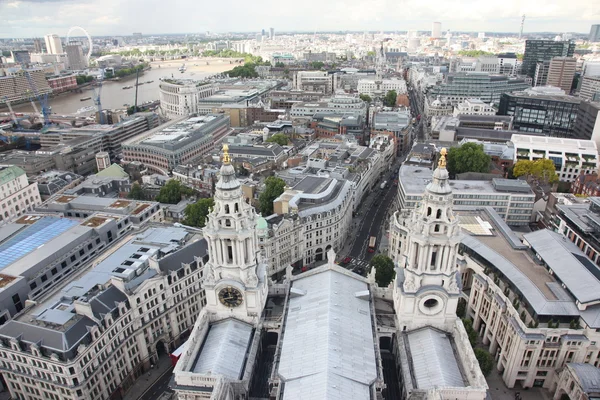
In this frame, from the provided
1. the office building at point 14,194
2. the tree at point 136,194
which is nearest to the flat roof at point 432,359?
the tree at point 136,194

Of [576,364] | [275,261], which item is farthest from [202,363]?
[576,364]

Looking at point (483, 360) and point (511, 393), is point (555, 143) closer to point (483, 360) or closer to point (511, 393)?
point (511, 393)

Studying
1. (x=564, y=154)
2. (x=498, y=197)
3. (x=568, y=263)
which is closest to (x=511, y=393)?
(x=568, y=263)

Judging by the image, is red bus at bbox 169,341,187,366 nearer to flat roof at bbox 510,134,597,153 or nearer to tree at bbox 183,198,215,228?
tree at bbox 183,198,215,228

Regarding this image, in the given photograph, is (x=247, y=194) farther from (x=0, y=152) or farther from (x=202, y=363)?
(x=0, y=152)

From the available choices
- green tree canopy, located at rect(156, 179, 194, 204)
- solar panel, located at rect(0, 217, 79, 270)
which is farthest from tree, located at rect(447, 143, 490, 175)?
solar panel, located at rect(0, 217, 79, 270)

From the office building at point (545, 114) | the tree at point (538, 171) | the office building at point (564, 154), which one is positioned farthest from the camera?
the office building at point (545, 114)

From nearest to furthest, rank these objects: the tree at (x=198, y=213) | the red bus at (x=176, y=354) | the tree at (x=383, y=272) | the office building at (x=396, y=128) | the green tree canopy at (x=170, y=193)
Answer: the red bus at (x=176, y=354) → the tree at (x=383, y=272) → the tree at (x=198, y=213) → the green tree canopy at (x=170, y=193) → the office building at (x=396, y=128)

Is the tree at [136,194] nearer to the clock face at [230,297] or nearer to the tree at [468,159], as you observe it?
the clock face at [230,297]

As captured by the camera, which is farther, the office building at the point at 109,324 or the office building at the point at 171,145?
the office building at the point at 171,145
